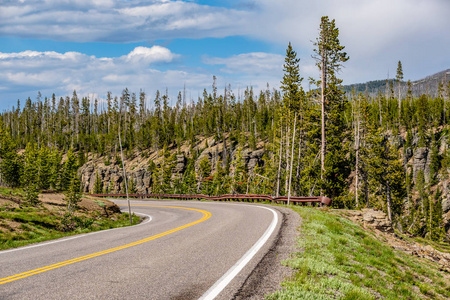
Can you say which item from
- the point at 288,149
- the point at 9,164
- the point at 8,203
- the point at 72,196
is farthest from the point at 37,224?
the point at 9,164

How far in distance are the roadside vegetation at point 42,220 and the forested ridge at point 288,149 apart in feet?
4.71

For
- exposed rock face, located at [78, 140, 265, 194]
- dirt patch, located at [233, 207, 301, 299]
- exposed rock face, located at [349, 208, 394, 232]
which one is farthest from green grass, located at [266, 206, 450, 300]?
exposed rock face, located at [78, 140, 265, 194]

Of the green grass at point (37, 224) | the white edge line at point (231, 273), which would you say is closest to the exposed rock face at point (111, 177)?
the green grass at point (37, 224)

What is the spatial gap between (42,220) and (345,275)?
1430cm

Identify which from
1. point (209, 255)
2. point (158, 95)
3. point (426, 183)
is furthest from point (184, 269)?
point (158, 95)

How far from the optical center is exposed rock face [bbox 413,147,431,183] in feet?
273

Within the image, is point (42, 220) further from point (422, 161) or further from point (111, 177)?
point (422, 161)

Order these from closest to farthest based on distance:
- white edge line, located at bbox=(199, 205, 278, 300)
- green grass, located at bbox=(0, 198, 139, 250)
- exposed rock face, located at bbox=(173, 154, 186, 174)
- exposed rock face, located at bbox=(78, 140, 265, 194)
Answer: white edge line, located at bbox=(199, 205, 278, 300) < green grass, located at bbox=(0, 198, 139, 250) < exposed rock face, located at bbox=(78, 140, 265, 194) < exposed rock face, located at bbox=(173, 154, 186, 174)

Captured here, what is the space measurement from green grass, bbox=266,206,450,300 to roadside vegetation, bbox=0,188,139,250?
9.01m

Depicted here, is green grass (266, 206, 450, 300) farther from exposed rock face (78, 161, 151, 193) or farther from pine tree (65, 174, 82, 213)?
exposed rock face (78, 161, 151, 193)

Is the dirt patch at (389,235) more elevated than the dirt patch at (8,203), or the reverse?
the dirt patch at (8,203)

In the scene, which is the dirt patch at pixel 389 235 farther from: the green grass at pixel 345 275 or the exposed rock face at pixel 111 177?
the exposed rock face at pixel 111 177

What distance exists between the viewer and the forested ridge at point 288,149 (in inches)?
1118

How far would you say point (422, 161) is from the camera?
83625 mm
